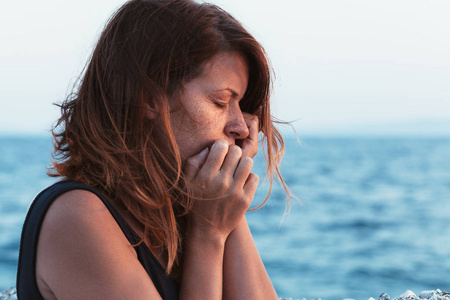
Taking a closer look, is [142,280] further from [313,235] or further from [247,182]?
[313,235]

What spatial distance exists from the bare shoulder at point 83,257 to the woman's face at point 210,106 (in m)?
0.54

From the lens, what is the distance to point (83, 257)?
6.07 feet

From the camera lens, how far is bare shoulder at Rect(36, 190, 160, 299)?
6.07ft

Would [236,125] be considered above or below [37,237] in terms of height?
above

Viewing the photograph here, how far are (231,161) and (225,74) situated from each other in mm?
378

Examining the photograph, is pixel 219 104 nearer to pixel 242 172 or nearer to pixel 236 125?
pixel 236 125

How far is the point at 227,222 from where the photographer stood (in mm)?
2324

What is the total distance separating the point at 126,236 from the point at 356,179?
1071 inches

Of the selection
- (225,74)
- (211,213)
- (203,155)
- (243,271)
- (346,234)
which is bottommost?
(346,234)

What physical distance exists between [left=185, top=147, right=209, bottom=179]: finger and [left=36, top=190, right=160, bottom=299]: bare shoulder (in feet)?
1.49

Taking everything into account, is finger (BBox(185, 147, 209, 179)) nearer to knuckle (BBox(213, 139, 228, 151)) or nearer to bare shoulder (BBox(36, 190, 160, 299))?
knuckle (BBox(213, 139, 228, 151))

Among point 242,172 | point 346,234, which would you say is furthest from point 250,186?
point 346,234

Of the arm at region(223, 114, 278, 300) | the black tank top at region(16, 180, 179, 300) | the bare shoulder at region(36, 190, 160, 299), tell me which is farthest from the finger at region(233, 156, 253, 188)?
the bare shoulder at region(36, 190, 160, 299)

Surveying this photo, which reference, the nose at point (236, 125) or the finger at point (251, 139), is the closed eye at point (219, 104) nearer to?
the nose at point (236, 125)
